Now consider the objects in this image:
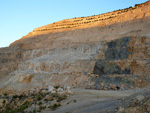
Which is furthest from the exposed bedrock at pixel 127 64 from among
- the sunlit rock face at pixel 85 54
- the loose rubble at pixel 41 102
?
the loose rubble at pixel 41 102

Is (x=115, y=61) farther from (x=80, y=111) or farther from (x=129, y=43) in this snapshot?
(x=80, y=111)

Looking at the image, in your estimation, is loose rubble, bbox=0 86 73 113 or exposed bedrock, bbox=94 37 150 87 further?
exposed bedrock, bbox=94 37 150 87

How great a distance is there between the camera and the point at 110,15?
3869 centimetres

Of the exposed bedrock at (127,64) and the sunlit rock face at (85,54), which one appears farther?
the sunlit rock face at (85,54)

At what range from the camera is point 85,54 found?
28.4 metres

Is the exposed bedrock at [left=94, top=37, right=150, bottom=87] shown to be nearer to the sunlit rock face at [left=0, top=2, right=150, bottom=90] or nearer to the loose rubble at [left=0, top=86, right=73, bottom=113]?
the sunlit rock face at [left=0, top=2, right=150, bottom=90]

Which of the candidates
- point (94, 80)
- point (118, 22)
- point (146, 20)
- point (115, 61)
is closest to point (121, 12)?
point (118, 22)

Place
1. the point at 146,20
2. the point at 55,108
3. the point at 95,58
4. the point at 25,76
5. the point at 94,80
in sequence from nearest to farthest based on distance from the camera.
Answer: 1. the point at 55,108
2. the point at 94,80
3. the point at 95,58
4. the point at 25,76
5. the point at 146,20

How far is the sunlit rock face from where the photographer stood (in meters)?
20.4

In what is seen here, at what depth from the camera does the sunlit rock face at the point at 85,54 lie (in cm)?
2040

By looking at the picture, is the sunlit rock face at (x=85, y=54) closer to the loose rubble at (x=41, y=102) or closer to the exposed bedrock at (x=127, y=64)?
the exposed bedrock at (x=127, y=64)

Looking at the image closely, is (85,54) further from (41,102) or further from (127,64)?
(41,102)

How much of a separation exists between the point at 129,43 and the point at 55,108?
16.5m

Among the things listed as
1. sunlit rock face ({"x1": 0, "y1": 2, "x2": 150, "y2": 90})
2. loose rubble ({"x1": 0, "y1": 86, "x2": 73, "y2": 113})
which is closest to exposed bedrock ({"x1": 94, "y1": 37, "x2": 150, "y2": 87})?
sunlit rock face ({"x1": 0, "y1": 2, "x2": 150, "y2": 90})
